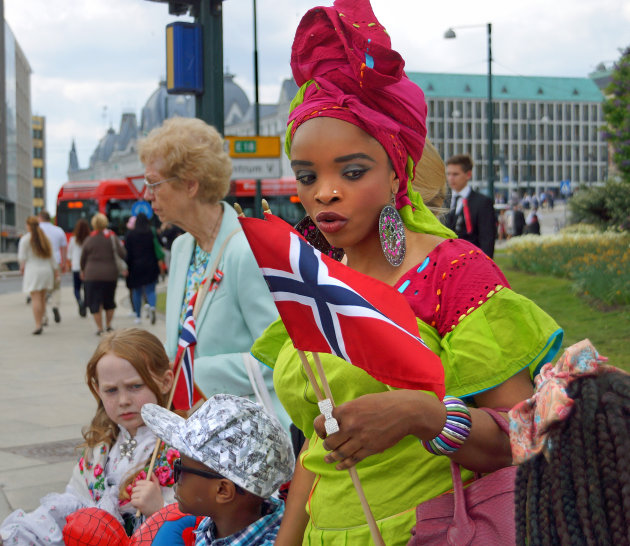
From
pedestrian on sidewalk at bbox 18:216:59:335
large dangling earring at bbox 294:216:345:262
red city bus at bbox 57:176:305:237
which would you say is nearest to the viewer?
large dangling earring at bbox 294:216:345:262

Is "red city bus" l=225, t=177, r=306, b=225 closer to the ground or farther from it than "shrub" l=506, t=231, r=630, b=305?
farther from it

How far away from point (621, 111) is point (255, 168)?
14.3m

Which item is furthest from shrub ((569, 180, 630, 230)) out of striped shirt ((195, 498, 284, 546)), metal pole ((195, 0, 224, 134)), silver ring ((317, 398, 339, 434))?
silver ring ((317, 398, 339, 434))

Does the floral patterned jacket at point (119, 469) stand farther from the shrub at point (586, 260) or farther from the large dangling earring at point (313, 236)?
the shrub at point (586, 260)

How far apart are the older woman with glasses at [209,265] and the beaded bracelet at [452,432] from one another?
172 centimetres

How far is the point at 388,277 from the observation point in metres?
1.86

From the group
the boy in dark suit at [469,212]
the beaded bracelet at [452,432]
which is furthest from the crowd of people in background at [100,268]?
the beaded bracelet at [452,432]

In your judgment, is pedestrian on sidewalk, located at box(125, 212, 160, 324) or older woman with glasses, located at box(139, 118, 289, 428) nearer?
older woman with glasses, located at box(139, 118, 289, 428)

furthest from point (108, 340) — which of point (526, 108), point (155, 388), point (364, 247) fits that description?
point (526, 108)

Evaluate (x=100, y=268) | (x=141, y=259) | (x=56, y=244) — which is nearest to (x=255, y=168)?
(x=100, y=268)

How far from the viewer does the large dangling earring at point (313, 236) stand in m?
2.06

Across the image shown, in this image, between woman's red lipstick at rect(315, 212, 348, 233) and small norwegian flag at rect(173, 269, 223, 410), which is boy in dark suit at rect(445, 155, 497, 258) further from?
woman's red lipstick at rect(315, 212, 348, 233)

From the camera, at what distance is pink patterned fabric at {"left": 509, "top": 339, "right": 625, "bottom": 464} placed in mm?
1195

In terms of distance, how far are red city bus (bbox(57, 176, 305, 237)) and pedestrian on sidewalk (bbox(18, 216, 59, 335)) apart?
2365 cm
